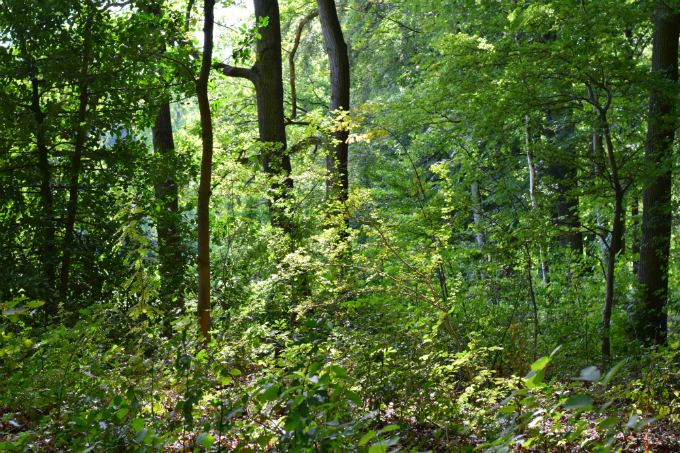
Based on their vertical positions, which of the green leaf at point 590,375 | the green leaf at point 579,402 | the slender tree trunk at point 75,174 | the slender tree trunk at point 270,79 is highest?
the slender tree trunk at point 270,79

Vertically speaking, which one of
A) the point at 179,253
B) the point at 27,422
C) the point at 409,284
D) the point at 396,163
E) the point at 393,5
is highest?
the point at 393,5

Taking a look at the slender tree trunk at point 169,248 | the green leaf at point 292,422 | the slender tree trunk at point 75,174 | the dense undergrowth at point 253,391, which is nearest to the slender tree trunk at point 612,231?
the dense undergrowth at point 253,391

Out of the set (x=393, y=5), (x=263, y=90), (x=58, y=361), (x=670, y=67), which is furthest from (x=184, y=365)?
(x=393, y=5)

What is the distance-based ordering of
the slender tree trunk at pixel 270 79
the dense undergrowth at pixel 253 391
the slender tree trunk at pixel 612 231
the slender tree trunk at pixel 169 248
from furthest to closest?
1. the slender tree trunk at pixel 270 79
2. the slender tree trunk at pixel 169 248
3. the slender tree trunk at pixel 612 231
4. the dense undergrowth at pixel 253 391

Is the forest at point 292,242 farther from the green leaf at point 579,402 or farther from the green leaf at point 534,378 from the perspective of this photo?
the green leaf at point 579,402

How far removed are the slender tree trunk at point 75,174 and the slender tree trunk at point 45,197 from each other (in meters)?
0.12

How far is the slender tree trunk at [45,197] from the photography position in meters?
5.02

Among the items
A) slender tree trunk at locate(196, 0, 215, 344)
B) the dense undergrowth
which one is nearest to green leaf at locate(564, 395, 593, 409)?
the dense undergrowth

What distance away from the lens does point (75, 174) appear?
212 inches

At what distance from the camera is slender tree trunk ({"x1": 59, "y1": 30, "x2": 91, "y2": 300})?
515cm

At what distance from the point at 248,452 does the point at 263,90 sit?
7.22 m

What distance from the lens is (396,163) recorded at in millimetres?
14898

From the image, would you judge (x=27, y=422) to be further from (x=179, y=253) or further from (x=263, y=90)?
(x=263, y=90)

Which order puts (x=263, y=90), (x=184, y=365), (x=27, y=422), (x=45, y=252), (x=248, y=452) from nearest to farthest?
(x=248, y=452) → (x=184, y=365) → (x=27, y=422) → (x=45, y=252) → (x=263, y=90)
